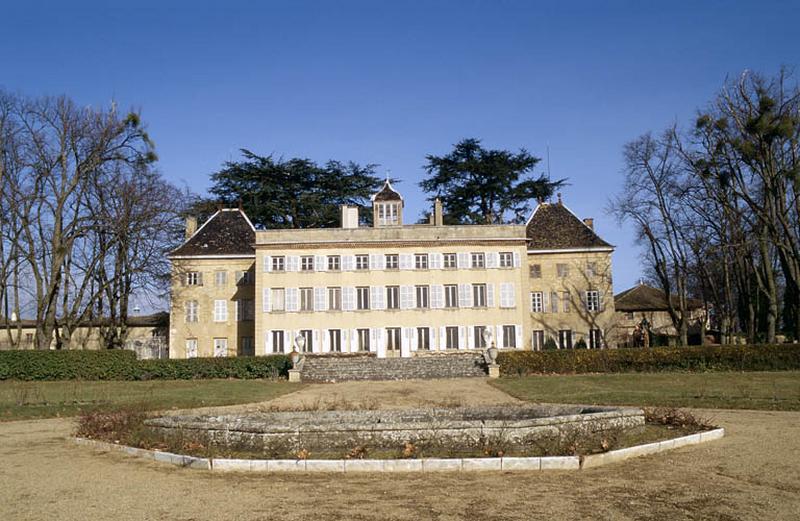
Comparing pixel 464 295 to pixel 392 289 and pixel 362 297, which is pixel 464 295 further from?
pixel 362 297

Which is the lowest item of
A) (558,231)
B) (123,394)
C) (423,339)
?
(123,394)

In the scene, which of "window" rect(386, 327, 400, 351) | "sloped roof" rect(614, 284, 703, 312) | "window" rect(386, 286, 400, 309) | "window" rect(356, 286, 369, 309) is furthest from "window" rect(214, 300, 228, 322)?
"sloped roof" rect(614, 284, 703, 312)

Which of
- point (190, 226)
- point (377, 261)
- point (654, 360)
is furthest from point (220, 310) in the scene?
point (654, 360)

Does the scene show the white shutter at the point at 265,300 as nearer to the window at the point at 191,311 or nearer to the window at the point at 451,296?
the window at the point at 191,311

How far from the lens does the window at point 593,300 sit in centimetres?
4312

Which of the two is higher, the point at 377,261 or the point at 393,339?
the point at 377,261

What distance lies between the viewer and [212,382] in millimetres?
29062

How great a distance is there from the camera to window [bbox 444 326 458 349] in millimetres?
38656

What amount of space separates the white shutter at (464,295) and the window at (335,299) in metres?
6.79

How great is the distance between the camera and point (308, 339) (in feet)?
127

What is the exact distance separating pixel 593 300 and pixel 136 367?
27.0 metres

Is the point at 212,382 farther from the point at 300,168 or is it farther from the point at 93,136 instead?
the point at 300,168

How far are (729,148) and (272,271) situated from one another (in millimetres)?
25202

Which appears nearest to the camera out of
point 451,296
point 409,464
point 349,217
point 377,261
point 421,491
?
point 421,491
